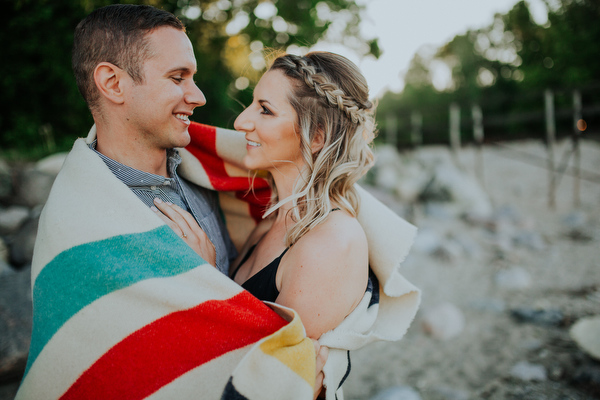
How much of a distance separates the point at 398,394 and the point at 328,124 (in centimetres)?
226

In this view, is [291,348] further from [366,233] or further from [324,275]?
[366,233]

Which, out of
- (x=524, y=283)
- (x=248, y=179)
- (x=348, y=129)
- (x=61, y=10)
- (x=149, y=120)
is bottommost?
(x=524, y=283)

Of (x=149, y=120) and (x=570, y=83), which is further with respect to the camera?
(x=570, y=83)

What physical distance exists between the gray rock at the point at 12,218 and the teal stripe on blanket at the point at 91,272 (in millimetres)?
3634

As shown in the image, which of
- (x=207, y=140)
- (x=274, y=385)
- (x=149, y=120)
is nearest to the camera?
(x=274, y=385)

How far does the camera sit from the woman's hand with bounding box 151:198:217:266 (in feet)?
5.18

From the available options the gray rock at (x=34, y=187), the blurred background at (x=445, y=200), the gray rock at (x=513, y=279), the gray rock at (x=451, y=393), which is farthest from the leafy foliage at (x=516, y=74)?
the gray rock at (x=34, y=187)

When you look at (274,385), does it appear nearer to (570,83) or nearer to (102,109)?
(102,109)

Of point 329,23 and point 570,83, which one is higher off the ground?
point 329,23

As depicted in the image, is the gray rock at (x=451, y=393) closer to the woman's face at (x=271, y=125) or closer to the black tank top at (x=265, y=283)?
the black tank top at (x=265, y=283)

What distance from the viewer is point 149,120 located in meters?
1.70

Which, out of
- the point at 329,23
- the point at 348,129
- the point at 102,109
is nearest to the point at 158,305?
the point at 102,109

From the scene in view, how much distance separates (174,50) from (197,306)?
120 centimetres

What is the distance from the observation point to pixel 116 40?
1642mm
